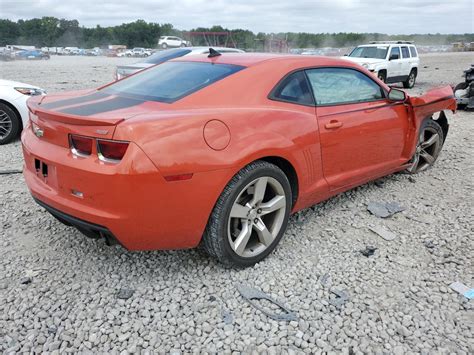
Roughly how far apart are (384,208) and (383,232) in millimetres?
531

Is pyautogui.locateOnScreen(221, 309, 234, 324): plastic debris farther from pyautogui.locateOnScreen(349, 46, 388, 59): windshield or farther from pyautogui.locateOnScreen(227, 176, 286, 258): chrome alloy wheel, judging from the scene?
pyautogui.locateOnScreen(349, 46, 388, 59): windshield

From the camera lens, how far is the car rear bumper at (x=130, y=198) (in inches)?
90.0

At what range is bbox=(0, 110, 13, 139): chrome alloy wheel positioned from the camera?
606cm

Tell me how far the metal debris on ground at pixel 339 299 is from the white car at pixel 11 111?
5.45 meters

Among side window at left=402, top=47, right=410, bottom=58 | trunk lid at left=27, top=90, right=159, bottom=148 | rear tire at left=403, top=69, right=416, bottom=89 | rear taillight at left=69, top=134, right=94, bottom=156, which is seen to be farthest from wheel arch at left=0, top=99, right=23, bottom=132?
rear tire at left=403, top=69, right=416, bottom=89

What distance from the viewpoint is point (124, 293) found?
8.76ft

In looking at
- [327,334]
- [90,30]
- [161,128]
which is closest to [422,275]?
[327,334]

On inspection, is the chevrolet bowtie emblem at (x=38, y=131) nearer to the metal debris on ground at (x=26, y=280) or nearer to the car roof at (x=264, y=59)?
the metal debris on ground at (x=26, y=280)

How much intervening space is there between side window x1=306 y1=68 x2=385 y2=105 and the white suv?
1051 cm

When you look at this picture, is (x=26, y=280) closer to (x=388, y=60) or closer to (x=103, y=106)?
(x=103, y=106)

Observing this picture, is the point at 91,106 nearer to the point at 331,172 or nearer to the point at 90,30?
the point at 331,172

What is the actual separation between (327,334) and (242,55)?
2306 millimetres

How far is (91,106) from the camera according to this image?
271 cm

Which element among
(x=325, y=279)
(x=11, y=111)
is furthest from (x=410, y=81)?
(x=325, y=279)
